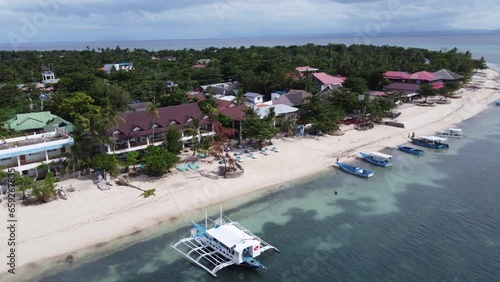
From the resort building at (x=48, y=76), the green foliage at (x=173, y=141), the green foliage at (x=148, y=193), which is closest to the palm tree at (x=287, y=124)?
the green foliage at (x=173, y=141)

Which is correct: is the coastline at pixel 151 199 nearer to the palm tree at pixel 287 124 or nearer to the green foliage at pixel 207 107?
the palm tree at pixel 287 124

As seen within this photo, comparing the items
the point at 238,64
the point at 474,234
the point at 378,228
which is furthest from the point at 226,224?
the point at 238,64

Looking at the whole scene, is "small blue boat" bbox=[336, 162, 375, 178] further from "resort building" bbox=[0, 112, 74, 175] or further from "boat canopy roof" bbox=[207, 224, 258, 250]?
"resort building" bbox=[0, 112, 74, 175]

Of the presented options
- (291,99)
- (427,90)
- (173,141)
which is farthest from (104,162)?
(427,90)

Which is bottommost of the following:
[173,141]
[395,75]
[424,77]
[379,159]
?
[379,159]

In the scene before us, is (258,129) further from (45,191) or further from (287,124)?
(45,191)

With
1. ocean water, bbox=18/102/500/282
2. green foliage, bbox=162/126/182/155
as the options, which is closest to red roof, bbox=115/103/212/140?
green foliage, bbox=162/126/182/155
